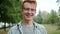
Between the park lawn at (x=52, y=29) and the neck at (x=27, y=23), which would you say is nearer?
the neck at (x=27, y=23)

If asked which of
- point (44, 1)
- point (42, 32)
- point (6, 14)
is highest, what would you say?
point (44, 1)

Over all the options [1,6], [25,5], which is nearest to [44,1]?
[25,5]

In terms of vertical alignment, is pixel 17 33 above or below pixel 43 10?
below

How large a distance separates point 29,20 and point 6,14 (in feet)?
1.15

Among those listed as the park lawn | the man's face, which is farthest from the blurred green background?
the man's face

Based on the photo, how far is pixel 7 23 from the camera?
3.74ft

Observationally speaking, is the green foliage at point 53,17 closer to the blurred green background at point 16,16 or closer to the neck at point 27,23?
the blurred green background at point 16,16

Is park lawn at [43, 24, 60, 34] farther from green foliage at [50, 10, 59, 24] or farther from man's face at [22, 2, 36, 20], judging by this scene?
man's face at [22, 2, 36, 20]

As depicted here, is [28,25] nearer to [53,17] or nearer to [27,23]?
[27,23]

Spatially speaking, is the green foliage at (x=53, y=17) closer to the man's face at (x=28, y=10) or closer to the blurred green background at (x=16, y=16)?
the blurred green background at (x=16, y=16)

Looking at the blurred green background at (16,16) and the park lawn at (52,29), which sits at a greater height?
the blurred green background at (16,16)

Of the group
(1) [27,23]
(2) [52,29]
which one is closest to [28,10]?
(1) [27,23]

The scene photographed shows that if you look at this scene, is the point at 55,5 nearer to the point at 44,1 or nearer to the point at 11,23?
the point at 44,1

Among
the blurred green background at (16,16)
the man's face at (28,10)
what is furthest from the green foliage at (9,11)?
the man's face at (28,10)
